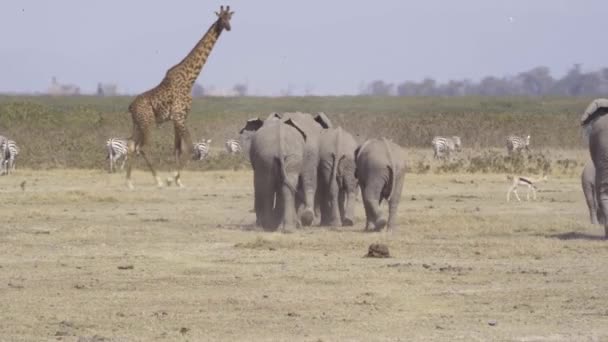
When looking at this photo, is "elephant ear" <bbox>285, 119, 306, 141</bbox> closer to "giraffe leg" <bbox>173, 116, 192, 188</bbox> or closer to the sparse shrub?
"giraffe leg" <bbox>173, 116, 192, 188</bbox>

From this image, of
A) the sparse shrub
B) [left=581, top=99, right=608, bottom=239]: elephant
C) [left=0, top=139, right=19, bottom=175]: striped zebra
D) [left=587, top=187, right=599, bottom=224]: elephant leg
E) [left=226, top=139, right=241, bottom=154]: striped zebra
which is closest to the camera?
[left=581, top=99, right=608, bottom=239]: elephant

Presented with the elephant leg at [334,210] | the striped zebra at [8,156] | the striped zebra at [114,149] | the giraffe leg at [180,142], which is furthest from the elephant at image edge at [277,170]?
the striped zebra at [114,149]

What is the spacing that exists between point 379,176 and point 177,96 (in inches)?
433

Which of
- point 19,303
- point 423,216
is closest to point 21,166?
point 423,216

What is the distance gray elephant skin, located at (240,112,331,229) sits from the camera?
1950 cm

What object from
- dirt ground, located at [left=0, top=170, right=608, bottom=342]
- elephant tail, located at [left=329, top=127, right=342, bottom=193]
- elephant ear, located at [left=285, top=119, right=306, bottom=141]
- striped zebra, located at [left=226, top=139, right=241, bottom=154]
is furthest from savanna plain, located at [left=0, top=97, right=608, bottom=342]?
striped zebra, located at [left=226, top=139, right=241, bottom=154]

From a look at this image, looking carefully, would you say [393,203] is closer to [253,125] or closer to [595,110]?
[595,110]

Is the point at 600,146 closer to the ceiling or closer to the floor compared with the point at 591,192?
closer to the ceiling

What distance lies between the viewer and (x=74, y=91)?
5241 inches

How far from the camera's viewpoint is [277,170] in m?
19.5

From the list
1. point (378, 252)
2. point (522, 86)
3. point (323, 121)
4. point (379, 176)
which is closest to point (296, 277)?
point (378, 252)

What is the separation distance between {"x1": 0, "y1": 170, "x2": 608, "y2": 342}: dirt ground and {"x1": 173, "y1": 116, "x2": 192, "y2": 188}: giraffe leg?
192 inches

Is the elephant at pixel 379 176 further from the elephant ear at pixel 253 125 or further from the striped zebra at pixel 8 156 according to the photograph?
the striped zebra at pixel 8 156

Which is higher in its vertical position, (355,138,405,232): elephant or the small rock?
(355,138,405,232): elephant
